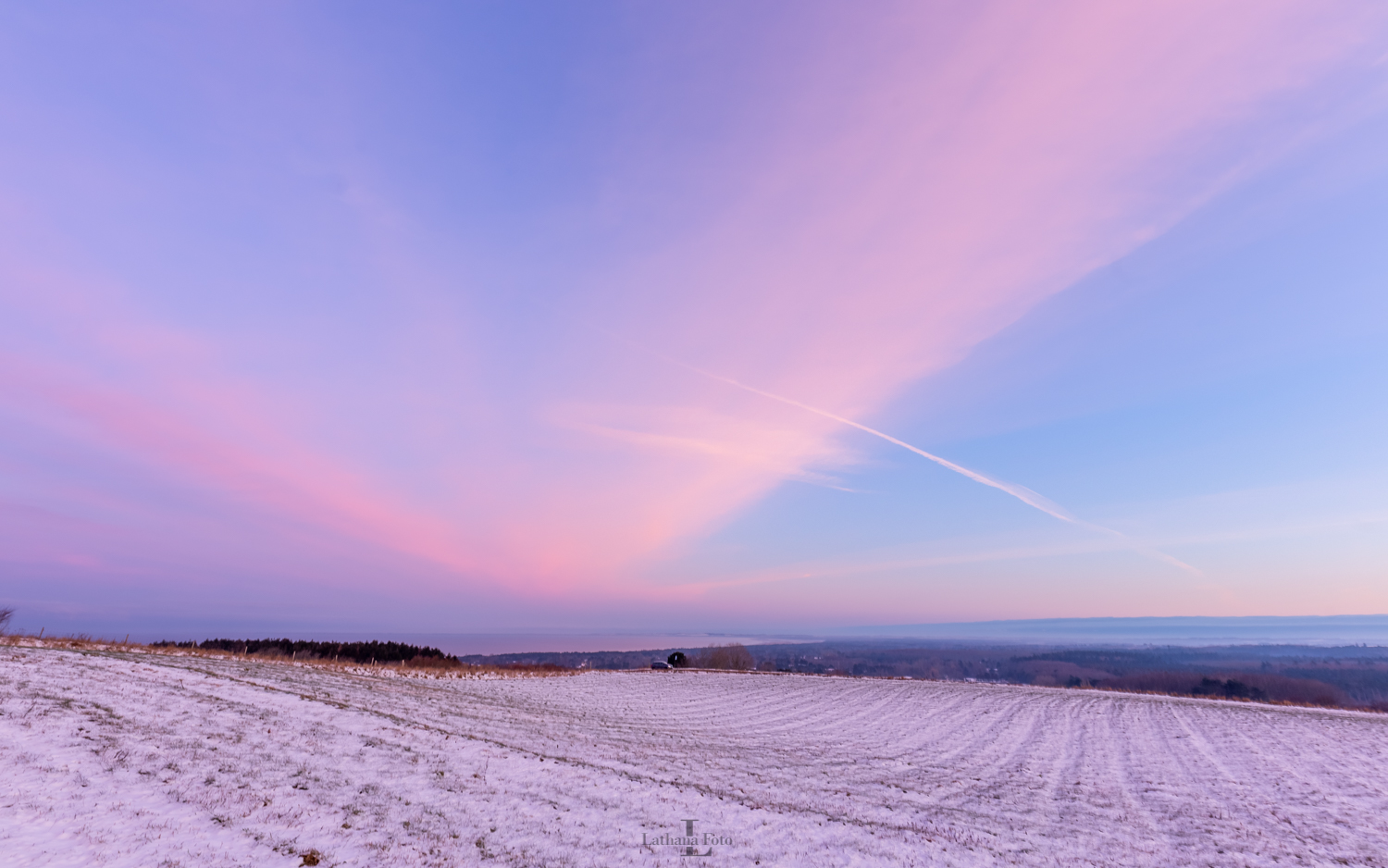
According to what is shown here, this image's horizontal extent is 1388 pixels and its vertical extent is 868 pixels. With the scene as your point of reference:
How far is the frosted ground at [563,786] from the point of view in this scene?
12.1 metres

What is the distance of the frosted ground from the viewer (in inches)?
477

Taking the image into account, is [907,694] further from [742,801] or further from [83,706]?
[83,706]

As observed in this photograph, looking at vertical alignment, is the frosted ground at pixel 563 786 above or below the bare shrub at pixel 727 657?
above

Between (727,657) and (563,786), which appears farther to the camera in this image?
(727,657)

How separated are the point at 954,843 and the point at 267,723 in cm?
2208

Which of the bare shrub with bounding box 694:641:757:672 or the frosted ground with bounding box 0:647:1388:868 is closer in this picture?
the frosted ground with bounding box 0:647:1388:868

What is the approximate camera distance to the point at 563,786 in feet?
58.1

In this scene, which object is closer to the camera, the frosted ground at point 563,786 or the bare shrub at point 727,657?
the frosted ground at point 563,786

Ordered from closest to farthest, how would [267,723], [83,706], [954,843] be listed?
1. [954,843]
2. [83,706]
3. [267,723]

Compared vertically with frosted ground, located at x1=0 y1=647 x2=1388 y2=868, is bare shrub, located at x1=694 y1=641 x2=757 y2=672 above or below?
below

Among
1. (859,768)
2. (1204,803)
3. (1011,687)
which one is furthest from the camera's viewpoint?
(1011,687)

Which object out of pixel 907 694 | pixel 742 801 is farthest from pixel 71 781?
pixel 907 694

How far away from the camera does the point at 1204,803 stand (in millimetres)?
21781

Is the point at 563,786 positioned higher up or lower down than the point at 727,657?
higher up
